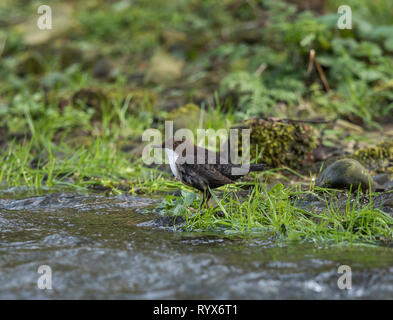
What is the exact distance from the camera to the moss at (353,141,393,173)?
605 centimetres

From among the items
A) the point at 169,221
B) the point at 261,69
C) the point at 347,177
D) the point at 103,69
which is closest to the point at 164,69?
the point at 103,69

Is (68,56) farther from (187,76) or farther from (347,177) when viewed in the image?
(347,177)

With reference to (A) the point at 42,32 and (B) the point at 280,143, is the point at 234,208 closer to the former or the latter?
(B) the point at 280,143

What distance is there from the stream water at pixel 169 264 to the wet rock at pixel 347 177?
1.47m

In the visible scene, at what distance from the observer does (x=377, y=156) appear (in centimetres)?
615

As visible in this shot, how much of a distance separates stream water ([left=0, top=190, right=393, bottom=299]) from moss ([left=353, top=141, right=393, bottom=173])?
107 inches

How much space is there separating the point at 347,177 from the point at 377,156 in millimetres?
1433

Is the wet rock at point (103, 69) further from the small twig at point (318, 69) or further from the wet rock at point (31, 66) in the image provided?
the small twig at point (318, 69)

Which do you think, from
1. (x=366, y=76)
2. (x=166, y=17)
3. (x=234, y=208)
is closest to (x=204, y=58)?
(x=166, y=17)

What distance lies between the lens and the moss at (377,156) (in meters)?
6.05

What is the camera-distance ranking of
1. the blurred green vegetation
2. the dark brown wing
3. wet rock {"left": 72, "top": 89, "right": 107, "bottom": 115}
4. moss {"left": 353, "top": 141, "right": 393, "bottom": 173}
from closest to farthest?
the dark brown wing
moss {"left": 353, "top": 141, "right": 393, "bottom": 173}
the blurred green vegetation
wet rock {"left": 72, "top": 89, "right": 107, "bottom": 115}

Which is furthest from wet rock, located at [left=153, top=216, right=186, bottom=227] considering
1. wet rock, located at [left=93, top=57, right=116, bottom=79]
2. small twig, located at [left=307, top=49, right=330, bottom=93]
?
wet rock, located at [left=93, top=57, right=116, bottom=79]

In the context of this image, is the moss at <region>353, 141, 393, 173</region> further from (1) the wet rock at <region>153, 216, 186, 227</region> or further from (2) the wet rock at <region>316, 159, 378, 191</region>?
(1) the wet rock at <region>153, 216, 186, 227</region>

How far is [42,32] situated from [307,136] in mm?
9114
